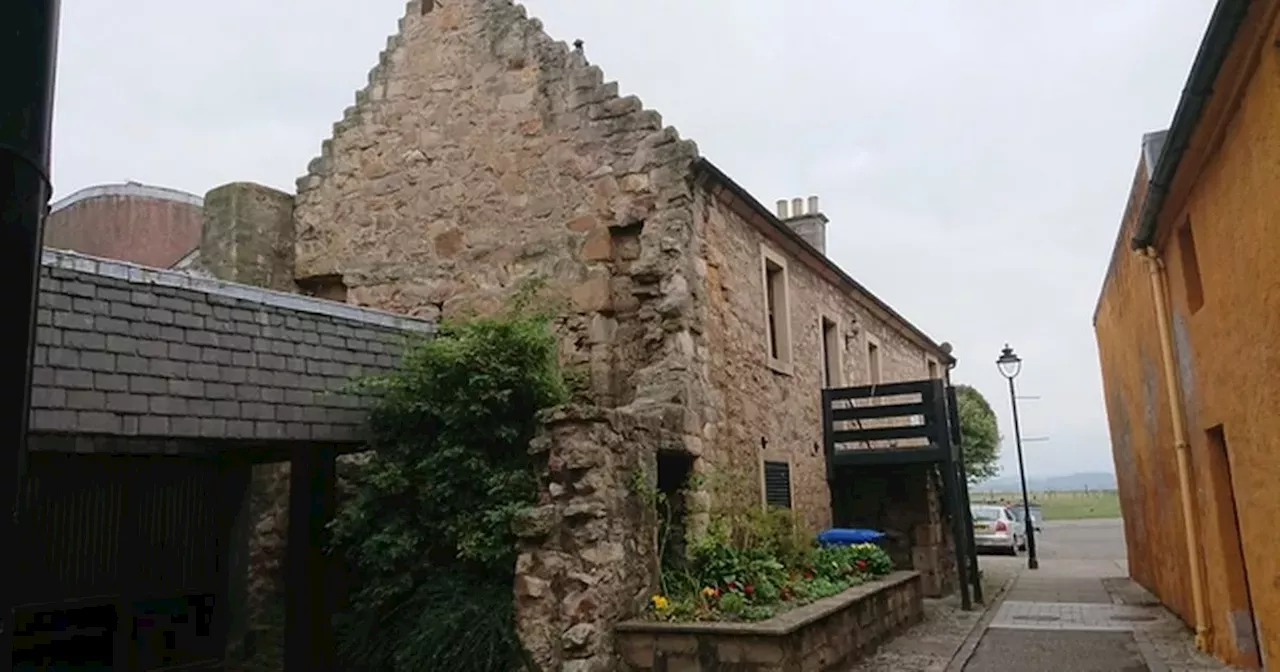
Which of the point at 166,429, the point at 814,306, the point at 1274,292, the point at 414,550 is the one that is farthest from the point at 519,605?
the point at 814,306

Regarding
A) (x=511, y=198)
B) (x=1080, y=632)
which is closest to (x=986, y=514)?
(x=1080, y=632)

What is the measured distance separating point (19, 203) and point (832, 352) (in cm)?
1246

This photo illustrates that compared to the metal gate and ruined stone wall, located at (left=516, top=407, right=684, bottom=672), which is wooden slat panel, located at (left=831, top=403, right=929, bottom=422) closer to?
ruined stone wall, located at (left=516, top=407, right=684, bottom=672)

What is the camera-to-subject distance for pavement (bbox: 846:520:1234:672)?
7.97 metres

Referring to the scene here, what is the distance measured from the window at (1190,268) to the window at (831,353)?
5.53 metres

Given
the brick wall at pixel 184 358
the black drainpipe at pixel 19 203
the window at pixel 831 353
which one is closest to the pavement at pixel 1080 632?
the window at pixel 831 353

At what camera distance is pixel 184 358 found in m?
6.65

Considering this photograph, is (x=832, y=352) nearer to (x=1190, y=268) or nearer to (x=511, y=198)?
(x=511, y=198)

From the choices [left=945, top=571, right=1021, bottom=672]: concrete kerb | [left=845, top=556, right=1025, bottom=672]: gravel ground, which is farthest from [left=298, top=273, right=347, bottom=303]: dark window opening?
[left=945, top=571, right=1021, bottom=672]: concrete kerb

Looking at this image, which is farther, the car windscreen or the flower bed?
the car windscreen

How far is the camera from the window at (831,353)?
515 inches

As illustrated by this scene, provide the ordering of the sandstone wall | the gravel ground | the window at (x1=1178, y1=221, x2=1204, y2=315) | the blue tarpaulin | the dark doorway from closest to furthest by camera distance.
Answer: the dark doorway < the window at (x1=1178, y1=221, x2=1204, y2=315) < the gravel ground < the sandstone wall < the blue tarpaulin

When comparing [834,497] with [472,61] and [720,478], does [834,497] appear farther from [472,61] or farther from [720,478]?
[472,61]

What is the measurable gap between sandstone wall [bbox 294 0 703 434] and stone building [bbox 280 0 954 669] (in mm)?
21
